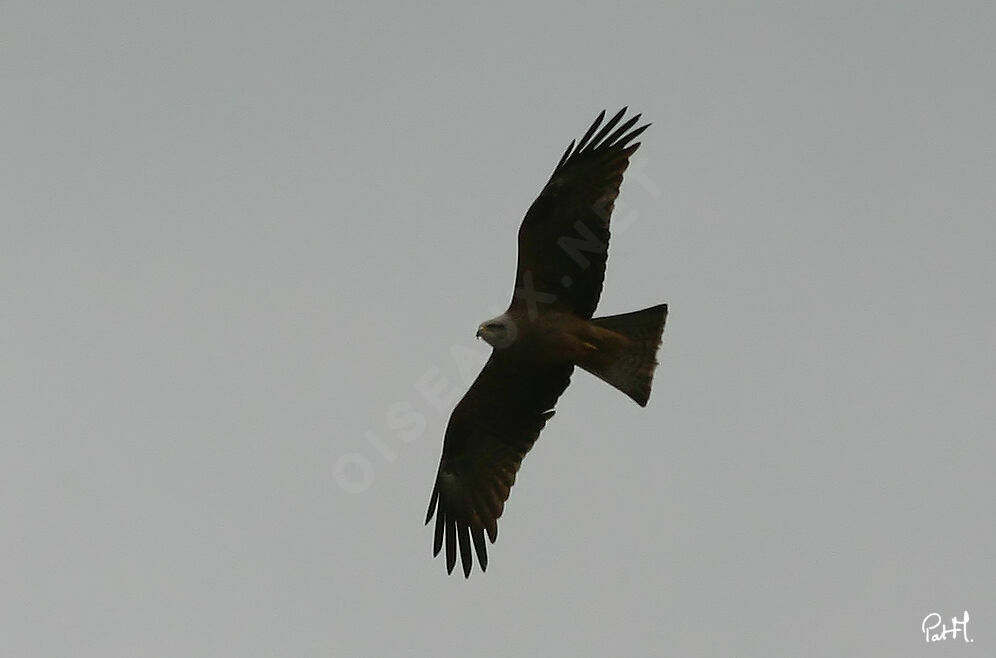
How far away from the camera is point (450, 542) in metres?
12.0

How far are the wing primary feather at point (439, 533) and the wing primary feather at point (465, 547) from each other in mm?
147

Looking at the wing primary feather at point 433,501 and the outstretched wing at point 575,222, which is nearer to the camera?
the outstretched wing at point 575,222

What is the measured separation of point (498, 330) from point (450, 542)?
2.10 meters

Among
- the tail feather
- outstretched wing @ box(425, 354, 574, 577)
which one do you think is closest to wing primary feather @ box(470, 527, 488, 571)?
outstretched wing @ box(425, 354, 574, 577)

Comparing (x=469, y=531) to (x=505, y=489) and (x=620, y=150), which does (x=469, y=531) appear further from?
(x=620, y=150)

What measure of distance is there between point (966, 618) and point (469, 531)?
686 centimetres

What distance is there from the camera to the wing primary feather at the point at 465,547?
11.9 m

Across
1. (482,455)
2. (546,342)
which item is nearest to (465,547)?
(482,455)

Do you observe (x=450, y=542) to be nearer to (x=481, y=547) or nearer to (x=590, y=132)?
(x=481, y=547)

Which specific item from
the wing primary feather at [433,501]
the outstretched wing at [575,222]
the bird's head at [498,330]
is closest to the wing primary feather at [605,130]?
the outstretched wing at [575,222]

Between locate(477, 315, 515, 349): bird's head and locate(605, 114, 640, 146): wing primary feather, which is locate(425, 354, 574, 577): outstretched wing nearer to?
locate(477, 315, 515, 349): bird's head

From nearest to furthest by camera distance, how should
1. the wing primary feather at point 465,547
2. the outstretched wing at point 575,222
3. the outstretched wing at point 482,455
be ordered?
the outstretched wing at point 575,222
the outstretched wing at point 482,455
the wing primary feather at point 465,547

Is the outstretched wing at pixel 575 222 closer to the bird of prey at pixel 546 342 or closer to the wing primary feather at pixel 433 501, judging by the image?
the bird of prey at pixel 546 342

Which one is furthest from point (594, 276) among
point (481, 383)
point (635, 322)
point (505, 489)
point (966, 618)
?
point (966, 618)
